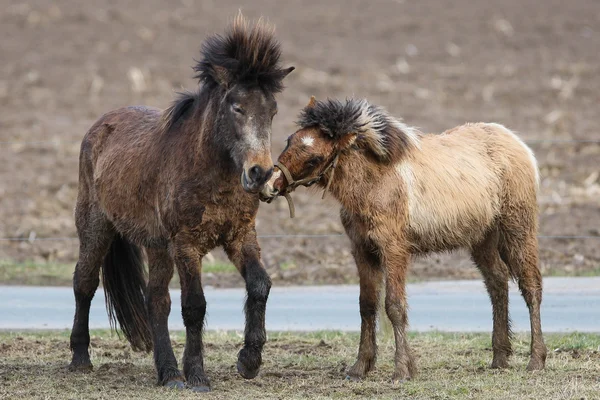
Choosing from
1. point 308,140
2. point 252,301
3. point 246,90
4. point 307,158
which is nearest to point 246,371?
point 252,301

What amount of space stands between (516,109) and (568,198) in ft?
19.4

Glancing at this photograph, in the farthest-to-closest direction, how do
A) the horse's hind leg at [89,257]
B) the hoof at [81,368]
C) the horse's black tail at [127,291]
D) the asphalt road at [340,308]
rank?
the asphalt road at [340,308] → the horse's black tail at [127,291] → the horse's hind leg at [89,257] → the hoof at [81,368]

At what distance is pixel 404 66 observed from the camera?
1006 inches

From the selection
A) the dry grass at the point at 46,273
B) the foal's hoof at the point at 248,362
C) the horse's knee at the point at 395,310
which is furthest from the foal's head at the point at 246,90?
the dry grass at the point at 46,273

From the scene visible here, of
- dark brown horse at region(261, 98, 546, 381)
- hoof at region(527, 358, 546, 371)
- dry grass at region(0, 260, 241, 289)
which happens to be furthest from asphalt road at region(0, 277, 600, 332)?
hoof at region(527, 358, 546, 371)

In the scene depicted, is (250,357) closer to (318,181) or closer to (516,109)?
(318,181)

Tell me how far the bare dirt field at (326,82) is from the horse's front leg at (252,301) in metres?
5.09

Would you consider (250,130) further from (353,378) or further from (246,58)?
(353,378)

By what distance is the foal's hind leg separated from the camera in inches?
352

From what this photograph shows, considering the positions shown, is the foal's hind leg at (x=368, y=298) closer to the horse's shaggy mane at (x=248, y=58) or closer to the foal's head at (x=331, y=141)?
the foal's head at (x=331, y=141)

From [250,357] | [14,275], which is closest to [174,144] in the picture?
[250,357]

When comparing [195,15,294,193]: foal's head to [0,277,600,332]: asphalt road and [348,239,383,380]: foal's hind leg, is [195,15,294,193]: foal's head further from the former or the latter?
[0,277,600,332]: asphalt road

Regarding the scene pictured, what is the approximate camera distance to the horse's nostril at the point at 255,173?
25.5ft

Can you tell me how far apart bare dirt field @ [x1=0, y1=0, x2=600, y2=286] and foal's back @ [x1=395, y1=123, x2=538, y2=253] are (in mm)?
4104
